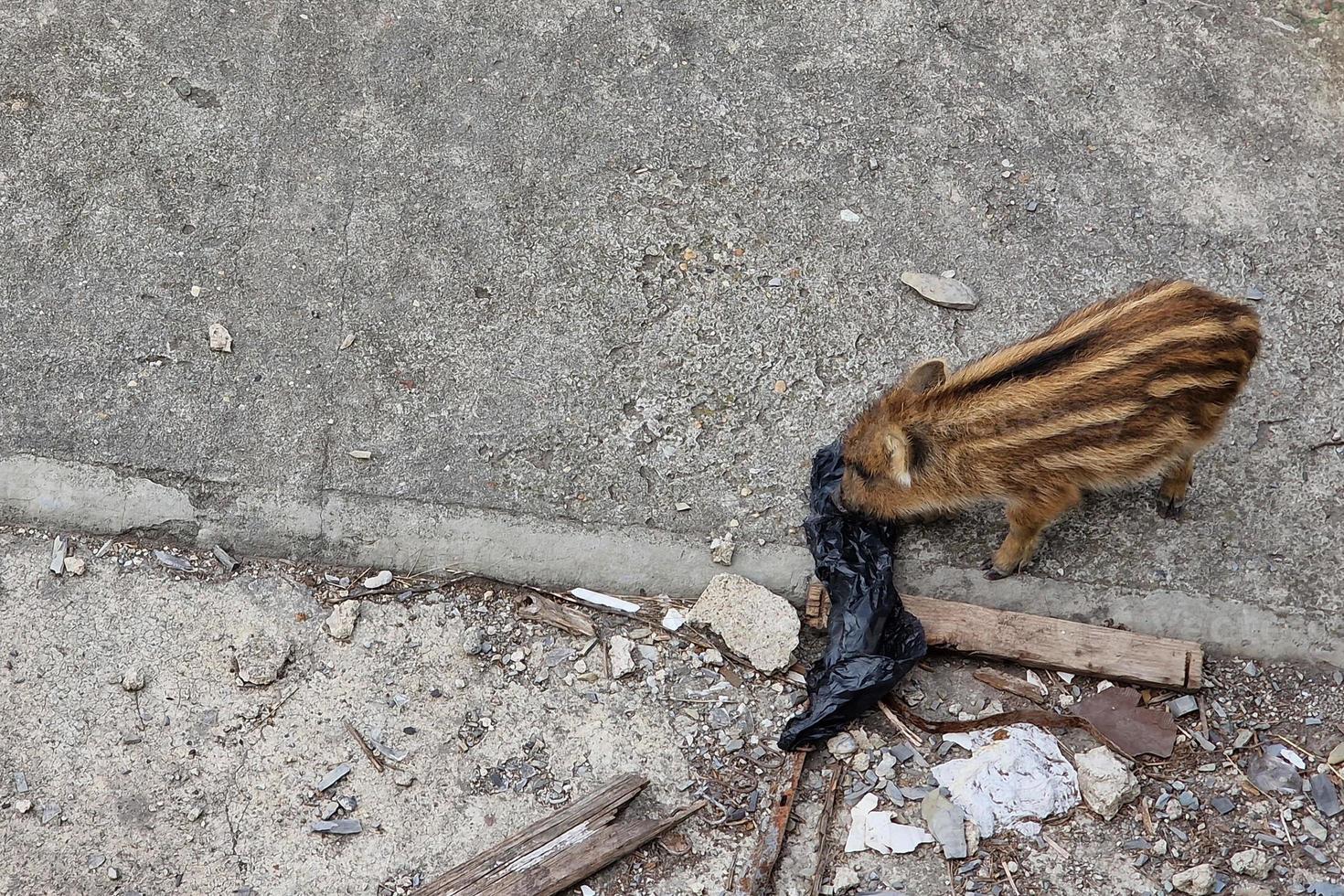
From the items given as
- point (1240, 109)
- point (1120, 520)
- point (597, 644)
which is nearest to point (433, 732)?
point (597, 644)

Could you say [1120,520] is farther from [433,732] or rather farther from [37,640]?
[37,640]

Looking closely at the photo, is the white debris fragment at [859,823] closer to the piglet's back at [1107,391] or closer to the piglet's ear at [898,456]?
the piglet's ear at [898,456]

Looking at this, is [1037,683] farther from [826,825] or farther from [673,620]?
[673,620]

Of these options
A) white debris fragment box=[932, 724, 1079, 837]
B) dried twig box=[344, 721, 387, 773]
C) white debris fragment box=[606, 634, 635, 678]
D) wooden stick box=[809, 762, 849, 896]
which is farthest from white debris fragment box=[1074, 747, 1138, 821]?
dried twig box=[344, 721, 387, 773]

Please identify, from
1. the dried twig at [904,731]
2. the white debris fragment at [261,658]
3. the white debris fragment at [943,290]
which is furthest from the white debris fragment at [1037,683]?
the white debris fragment at [261,658]

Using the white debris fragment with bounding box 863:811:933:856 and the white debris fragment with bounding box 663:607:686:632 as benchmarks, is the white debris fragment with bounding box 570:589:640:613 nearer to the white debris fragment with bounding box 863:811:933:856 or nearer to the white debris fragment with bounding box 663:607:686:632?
the white debris fragment with bounding box 663:607:686:632

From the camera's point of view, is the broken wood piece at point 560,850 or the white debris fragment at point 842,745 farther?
the white debris fragment at point 842,745
